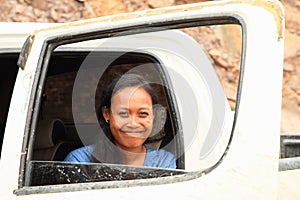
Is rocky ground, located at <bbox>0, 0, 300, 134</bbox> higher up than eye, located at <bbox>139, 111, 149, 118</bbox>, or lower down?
higher up

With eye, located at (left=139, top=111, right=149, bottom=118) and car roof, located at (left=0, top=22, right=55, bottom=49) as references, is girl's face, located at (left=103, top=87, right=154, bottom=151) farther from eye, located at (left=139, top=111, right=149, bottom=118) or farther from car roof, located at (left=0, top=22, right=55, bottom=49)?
car roof, located at (left=0, top=22, right=55, bottom=49)

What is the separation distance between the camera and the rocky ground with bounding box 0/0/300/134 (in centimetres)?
775

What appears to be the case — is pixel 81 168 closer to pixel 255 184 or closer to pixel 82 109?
pixel 255 184

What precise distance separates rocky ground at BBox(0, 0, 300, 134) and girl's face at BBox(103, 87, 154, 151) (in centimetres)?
517

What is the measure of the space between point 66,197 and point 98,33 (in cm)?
60

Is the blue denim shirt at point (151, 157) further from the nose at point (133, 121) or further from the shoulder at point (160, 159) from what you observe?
the nose at point (133, 121)

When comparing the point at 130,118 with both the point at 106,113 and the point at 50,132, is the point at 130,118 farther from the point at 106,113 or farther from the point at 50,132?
the point at 50,132

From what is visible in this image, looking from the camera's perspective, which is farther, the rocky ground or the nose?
the rocky ground

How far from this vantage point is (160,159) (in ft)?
7.13

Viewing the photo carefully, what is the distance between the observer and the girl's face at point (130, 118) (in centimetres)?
219

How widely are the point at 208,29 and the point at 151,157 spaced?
6026mm

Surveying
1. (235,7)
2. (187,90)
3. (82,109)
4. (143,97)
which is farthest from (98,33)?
(82,109)

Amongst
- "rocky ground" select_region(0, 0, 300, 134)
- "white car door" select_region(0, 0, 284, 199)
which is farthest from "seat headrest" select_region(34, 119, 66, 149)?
"rocky ground" select_region(0, 0, 300, 134)

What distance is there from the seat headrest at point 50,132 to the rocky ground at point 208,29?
14.6 ft
